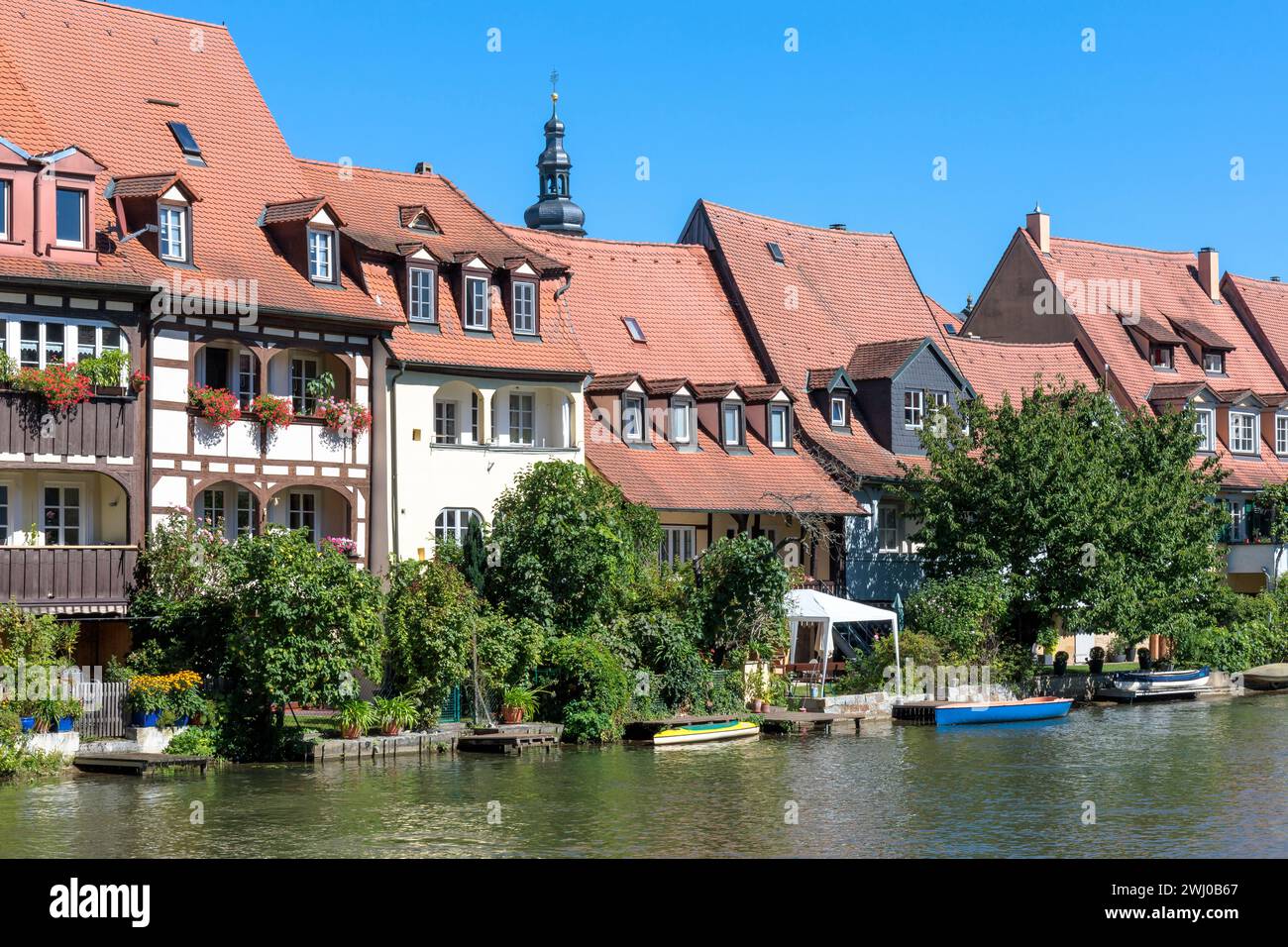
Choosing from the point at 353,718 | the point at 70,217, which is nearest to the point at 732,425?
the point at 353,718

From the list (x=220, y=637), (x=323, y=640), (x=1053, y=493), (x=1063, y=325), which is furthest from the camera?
(x=1063, y=325)

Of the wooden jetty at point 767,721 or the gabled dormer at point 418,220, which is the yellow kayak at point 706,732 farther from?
the gabled dormer at point 418,220

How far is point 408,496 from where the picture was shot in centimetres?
4197

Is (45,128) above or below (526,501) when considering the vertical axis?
above

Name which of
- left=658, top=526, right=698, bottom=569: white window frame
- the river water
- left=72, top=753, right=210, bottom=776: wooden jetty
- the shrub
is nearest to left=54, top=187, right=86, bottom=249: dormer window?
left=72, top=753, right=210, bottom=776: wooden jetty

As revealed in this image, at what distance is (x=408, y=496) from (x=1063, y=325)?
112ft

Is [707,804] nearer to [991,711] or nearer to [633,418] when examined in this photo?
[991,711]

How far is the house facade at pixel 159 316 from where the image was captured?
35.0m

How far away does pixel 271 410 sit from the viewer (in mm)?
38281

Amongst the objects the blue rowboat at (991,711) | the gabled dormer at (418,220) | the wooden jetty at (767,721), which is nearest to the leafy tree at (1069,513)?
the blue rowboat at (991,711)

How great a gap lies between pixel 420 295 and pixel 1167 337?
117ft

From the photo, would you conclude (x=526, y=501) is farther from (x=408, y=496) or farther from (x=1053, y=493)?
(x=1053, y=493)

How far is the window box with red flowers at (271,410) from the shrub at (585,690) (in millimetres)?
7658
